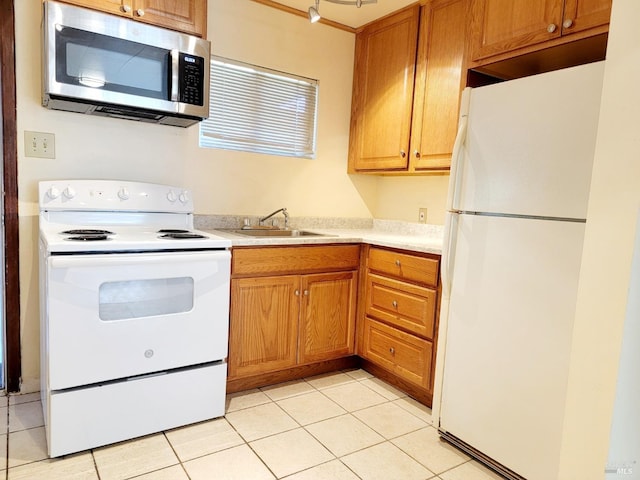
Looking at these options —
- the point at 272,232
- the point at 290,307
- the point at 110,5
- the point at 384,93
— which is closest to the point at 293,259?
the point at 290,307

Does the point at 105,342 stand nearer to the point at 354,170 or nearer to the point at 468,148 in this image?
the point at 468,148

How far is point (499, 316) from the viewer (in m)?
1.69

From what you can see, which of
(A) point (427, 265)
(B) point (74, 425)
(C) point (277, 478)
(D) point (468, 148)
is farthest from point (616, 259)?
(B) point (74, 425)

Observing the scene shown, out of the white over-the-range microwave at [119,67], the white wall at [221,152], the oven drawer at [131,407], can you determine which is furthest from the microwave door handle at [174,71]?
the oven drawer at [131,407]

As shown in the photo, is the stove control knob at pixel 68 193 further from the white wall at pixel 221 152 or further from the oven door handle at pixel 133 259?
the oven door handle at pixel 133 259

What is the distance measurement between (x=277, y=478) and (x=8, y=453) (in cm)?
107

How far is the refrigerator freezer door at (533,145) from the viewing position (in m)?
1.43

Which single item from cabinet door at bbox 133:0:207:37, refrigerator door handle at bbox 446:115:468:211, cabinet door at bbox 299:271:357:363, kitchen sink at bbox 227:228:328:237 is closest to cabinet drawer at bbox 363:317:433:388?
cabinet door at bbox 299:271:357:363

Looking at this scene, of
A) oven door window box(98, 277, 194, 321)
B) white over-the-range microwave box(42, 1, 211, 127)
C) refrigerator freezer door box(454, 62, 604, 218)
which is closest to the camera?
refrigerator freezer door box(454, 62, 604, 218)

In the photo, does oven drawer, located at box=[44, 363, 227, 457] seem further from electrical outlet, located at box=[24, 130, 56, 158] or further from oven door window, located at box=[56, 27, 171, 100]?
oven door window, located at box=[56, 27, 171, 100]

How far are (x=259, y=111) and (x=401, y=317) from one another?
157 centimetres

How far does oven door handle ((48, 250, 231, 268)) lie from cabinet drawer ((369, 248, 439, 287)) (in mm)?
899

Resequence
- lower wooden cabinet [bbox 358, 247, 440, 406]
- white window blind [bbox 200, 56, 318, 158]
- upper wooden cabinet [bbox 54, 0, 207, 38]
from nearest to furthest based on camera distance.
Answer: upper wooden cabinet [bbox 54, 0, 207, 38], lower wooden cabinet [bbox 358, 247, 440, 406], white window blind [bbox 200, 56, 318, 158]

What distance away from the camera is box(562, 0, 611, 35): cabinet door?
1576mm
